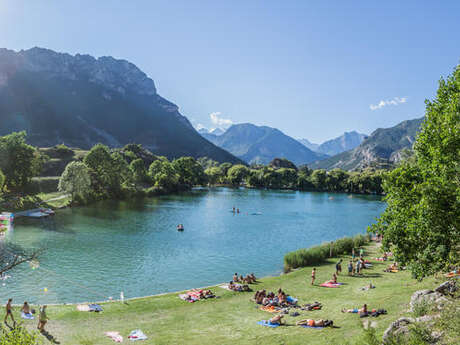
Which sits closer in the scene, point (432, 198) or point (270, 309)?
point (432, 198)

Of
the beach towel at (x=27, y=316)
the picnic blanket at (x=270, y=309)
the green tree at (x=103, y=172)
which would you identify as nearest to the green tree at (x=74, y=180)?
the green tree at (x=103, y=172)

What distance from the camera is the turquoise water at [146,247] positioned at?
→ 35.4 meters

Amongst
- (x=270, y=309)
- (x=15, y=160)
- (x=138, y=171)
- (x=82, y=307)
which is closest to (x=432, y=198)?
(x=270, y=309)

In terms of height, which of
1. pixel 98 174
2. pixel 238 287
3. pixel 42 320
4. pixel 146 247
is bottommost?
pixel 146 247

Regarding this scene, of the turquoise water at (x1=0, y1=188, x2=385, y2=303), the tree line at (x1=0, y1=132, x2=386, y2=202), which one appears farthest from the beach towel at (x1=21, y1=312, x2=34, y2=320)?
the tree line at (x1=0, y1=132, x2=386, y2=202)

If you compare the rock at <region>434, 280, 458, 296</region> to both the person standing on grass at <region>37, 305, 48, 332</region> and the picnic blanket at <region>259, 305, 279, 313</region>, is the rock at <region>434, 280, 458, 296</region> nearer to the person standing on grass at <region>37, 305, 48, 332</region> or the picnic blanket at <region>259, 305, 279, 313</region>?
the picnic blanket at <region>259, 305, 279, 313</region>

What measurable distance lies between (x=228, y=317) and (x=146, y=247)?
3042cm

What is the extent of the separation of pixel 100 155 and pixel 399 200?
10569 cm

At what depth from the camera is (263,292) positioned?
29.9 m

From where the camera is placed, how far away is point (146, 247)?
53.1m

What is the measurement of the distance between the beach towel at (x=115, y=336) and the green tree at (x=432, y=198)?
18.8 metres

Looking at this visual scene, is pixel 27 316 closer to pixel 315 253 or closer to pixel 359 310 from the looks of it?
pixel 359 310

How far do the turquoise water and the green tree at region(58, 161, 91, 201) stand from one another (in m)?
6.83

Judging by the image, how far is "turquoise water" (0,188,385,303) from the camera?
1393 inches
